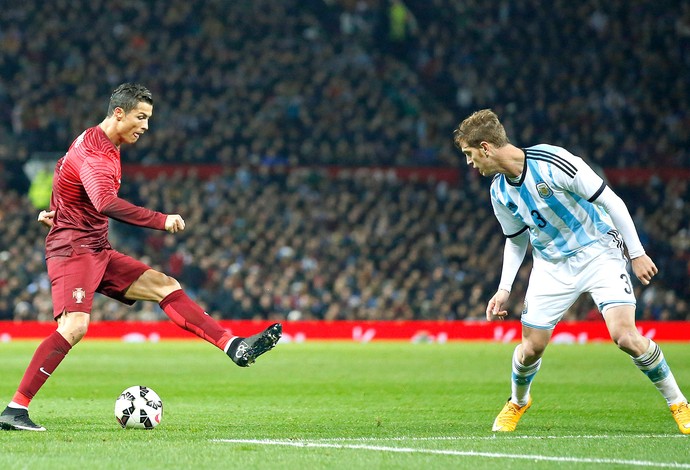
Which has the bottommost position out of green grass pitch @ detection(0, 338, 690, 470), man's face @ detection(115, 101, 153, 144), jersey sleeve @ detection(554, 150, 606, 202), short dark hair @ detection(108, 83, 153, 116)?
green grass pitch @ detection(0, 338, 690, 470)

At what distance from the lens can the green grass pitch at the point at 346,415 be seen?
267 inches

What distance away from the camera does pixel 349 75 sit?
31.6 metres

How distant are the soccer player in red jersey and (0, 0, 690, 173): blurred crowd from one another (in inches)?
781

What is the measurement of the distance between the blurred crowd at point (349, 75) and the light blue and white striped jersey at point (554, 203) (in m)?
20.9

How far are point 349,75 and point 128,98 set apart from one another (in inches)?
924

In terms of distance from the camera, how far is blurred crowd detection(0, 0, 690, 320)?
26359mm

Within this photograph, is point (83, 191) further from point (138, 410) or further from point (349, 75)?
point (349, 75)

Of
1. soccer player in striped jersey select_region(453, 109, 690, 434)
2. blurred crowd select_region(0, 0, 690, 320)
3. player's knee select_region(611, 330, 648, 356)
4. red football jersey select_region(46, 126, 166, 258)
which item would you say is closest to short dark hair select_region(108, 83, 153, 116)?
Result: red football jersey select_region(46, 126, 166, 258)

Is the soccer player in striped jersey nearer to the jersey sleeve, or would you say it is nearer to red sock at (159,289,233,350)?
the jersey sleeve

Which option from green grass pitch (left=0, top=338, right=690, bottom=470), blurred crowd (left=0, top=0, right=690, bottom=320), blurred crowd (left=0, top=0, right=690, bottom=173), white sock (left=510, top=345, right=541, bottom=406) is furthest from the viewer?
blurred crowd (left=0, top=0, right=690, bottom=173)

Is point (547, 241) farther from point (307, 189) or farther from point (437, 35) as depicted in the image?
point (437, 35)

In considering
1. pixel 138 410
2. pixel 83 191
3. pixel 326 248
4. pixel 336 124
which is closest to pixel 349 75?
pixel 336 124

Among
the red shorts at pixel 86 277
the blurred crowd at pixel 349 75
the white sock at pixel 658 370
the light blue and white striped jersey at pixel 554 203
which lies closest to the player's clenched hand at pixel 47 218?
the red shorts at pixel 86 277

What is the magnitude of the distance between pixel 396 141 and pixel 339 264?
4866 mm
